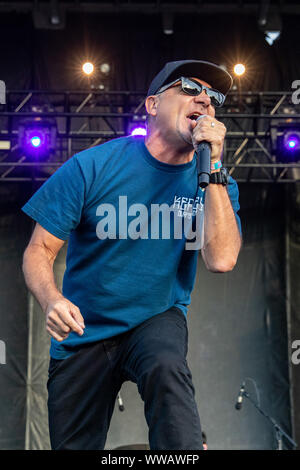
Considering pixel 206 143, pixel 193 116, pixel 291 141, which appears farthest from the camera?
pixel 291 141

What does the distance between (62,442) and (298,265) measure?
6721 mm

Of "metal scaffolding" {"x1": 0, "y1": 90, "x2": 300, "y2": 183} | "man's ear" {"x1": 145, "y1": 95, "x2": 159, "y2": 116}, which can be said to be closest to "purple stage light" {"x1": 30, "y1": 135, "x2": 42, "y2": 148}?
"metal scaffolding" {"x1": 0, "y1": 90, "x2": 300, "y2": 183}

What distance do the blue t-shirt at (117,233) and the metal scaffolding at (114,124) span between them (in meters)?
5.35

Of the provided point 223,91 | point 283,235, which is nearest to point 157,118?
point 223,91

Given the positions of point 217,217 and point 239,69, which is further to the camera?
point 239,69

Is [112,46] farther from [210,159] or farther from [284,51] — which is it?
[210,159]

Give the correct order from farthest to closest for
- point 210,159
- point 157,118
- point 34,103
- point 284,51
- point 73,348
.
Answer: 1. point 284,51
2. point 34,103
3. point 157,118
4. point 73,348
5. point 210,159

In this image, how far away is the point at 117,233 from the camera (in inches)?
76.6

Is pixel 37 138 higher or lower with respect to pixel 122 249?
higher

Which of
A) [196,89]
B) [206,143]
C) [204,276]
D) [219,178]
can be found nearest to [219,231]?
[219,178]

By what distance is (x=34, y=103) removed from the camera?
7.76 meters

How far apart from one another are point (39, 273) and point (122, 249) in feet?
0.98

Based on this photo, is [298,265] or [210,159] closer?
[210,159]

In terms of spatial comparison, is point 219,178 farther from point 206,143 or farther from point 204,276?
point 204,276
